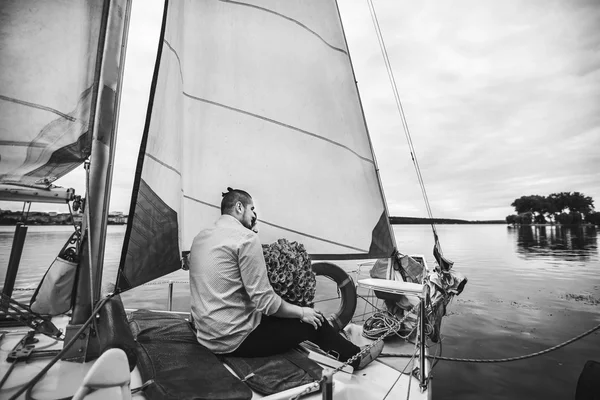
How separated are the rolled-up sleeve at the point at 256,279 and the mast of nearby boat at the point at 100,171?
101cm

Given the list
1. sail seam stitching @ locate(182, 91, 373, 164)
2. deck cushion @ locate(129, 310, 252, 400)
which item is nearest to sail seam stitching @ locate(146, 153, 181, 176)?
sail seam stitching @ locate(182, 91, 373, 164)

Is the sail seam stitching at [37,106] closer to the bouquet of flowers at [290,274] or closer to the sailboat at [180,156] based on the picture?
the sailboat at [180,156]

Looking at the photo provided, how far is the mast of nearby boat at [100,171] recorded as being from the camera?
1979 millimetres

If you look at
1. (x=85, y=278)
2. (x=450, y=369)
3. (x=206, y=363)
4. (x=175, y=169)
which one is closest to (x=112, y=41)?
(x=175, y=169)

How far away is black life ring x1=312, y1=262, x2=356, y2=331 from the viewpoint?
10.7 feet

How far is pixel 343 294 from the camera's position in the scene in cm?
332

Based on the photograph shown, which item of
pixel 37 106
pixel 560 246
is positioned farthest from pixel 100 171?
pixel 560 246

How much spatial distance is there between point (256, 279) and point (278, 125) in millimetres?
2358

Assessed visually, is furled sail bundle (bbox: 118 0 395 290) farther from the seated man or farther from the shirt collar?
the seated man

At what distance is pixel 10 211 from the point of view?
2365 mm

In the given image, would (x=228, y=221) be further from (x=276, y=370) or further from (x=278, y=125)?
(x=278, y=125)

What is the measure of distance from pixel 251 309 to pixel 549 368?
6613 millimetres

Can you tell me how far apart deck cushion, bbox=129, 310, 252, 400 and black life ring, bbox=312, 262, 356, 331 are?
148 cm

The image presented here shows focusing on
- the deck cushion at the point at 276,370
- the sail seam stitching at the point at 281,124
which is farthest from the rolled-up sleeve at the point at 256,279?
the sail seam stitching at the point at 281,124
